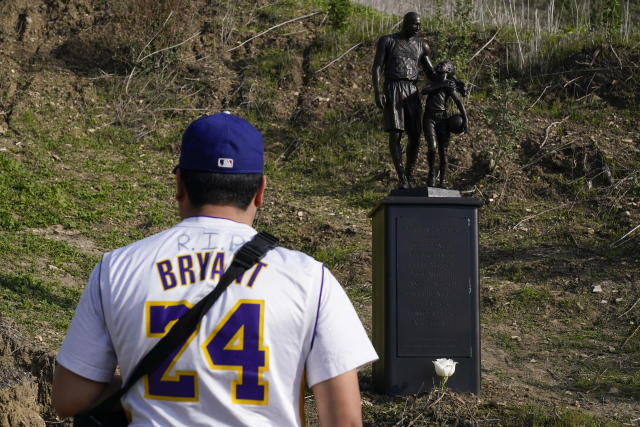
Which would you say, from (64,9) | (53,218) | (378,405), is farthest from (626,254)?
(64,9)

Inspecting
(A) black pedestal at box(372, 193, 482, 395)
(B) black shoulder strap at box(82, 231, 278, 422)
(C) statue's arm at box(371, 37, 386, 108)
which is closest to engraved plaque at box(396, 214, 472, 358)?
(A) black pedestal at box(372, 193, 482, 395)

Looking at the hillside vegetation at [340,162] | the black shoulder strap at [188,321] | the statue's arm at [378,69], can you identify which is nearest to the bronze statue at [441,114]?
the statue's arm at [378,69]

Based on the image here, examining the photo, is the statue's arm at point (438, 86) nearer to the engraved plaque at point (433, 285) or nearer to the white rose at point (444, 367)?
the engraved plaque at point (433, 285)

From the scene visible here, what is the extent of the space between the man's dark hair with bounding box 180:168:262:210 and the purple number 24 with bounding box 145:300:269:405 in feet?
0.93

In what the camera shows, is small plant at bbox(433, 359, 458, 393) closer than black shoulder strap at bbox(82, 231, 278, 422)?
No

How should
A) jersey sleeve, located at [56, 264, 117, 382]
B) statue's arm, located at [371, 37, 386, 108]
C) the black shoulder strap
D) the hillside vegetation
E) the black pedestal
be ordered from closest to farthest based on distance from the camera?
1. the black shoulder strap
2. jersey sleeve, located at [56, 264, 117, 382]
3. the black pedestal
4. the hillside vegetation
5. statue's arm, located at [371, 37, 386, 108]

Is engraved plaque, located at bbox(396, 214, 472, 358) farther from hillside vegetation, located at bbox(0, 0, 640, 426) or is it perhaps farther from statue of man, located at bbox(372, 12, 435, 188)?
statue of man, located at bbox(372, 12, 435, 188)

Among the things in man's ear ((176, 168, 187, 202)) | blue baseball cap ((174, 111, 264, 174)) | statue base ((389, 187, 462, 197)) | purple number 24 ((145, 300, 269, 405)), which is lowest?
purple number 24 ((145, 300, 269, 405))

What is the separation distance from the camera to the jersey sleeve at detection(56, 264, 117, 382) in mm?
1637

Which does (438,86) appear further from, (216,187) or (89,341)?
(89,341)

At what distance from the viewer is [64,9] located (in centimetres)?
1403

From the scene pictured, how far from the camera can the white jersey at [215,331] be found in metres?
1.54

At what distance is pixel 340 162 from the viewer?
11.1 meters

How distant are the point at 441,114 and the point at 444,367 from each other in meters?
2.07
